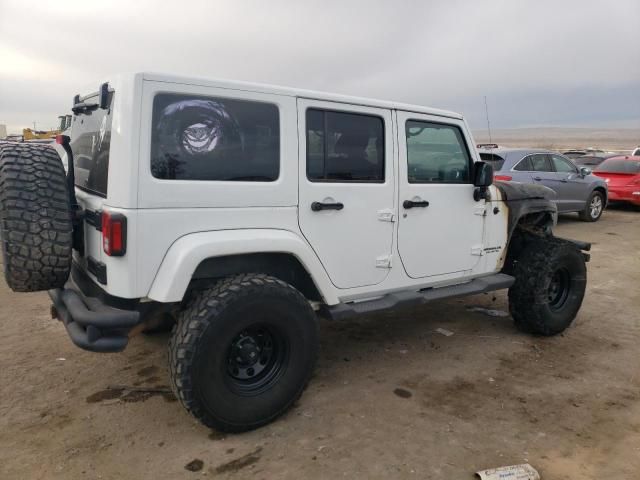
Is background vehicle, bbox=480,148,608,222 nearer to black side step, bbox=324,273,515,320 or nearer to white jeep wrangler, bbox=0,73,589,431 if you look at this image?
black side step, bbox=324,273,515,320

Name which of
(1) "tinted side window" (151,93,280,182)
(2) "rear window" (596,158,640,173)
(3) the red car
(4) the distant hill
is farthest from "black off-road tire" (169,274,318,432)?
(4) the distant hill

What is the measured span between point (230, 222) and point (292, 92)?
93cm

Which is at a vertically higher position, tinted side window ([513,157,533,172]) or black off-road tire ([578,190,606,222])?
tinted side window ([513,157,533,172])

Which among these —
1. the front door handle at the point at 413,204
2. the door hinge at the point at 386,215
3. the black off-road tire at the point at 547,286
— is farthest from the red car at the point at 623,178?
the door hinge at the point at 386,215

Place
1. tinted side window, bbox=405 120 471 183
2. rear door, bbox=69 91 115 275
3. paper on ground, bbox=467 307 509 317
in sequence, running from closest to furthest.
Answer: rear door, bbox=69 91 115 275 < tinted side window, bbox=405 120 471 183 < paper on ground, bbox=467 307 509 317

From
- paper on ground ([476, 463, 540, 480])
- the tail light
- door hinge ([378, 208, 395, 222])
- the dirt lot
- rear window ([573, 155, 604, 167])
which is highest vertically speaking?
rear window ([573, 155, 604, 167])

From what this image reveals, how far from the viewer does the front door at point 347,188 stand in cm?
329

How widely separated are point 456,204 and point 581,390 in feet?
5.43

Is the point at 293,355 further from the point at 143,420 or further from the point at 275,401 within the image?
the point at 143,420

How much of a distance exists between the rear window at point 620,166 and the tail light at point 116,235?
1427cm

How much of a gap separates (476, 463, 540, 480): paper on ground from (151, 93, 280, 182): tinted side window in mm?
2039

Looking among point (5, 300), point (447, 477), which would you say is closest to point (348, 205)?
point (447, 477)

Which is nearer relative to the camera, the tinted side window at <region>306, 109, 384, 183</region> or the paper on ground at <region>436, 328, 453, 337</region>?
the tinted side window at <region>306, 109, 384, 183</region>

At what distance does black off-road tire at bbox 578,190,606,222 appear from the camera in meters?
11.8
